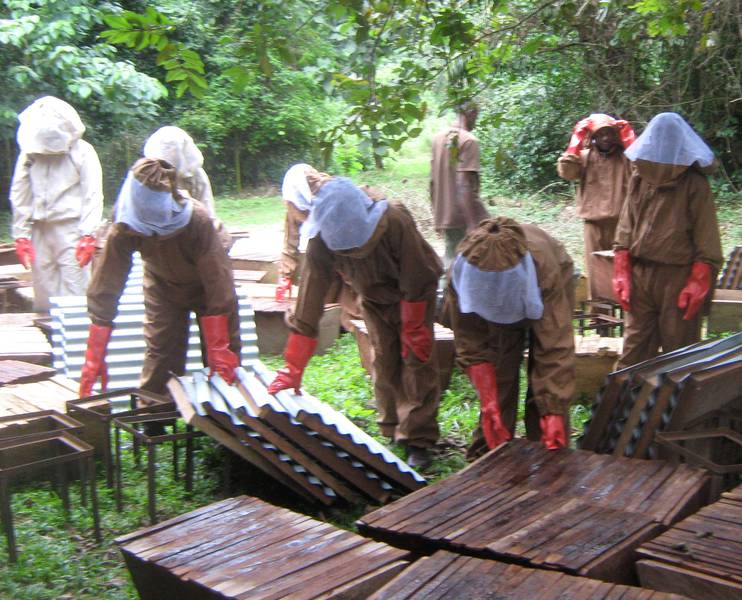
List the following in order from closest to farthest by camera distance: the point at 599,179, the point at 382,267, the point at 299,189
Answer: the point at 382,267 → the point at 299,189 → the point at 599,179

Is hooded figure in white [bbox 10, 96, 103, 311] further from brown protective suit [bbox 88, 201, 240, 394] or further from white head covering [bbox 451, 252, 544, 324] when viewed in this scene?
white head covering [bbox 451, 252, 544, 324]

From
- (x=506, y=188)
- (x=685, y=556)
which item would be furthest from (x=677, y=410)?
(x=506, y=188)

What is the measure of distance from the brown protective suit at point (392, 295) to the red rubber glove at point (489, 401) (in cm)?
65

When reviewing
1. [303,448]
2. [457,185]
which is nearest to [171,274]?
[303,448]

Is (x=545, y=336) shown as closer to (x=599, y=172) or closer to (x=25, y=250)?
(x=599, y=172)

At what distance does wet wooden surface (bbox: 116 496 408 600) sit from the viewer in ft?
9.89

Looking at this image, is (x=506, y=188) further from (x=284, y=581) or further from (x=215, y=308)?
(x=284, y=581)

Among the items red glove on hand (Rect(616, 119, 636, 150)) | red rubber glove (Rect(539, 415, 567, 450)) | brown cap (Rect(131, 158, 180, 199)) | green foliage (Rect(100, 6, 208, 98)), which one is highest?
green foliage (Rect(100, 6, 208, 98))

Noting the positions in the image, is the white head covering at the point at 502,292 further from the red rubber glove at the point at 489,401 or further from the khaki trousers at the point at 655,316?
the khaki trousers at the point at 655,316

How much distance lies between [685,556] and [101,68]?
42.4ft

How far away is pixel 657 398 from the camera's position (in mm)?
4129

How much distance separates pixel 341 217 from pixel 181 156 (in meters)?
3.09

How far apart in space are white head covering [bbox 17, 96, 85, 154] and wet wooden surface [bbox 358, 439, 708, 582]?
17.5 ft

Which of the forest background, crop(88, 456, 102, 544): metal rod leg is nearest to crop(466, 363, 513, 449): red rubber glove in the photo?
the forest background
